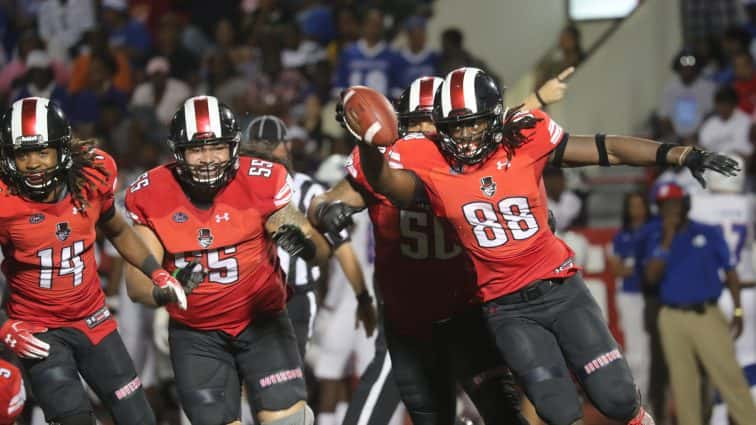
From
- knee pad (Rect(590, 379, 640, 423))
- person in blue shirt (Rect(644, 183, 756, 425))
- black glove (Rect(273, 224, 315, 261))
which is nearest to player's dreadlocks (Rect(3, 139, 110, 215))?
black glove (Rect(273, 224, 315, 261))

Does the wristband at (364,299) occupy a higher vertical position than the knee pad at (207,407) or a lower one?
higher

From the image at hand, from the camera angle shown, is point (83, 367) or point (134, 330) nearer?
point (83, 367)

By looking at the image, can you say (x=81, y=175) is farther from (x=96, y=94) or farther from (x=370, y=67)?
(x=96, y=94)

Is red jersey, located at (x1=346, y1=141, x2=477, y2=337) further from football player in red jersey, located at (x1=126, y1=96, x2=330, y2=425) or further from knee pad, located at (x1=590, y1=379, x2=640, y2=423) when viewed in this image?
knee pad, located at (x1=590, y1=379, x2=640, y2=423)

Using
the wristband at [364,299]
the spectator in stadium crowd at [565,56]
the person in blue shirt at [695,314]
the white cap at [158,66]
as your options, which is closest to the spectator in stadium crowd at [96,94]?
the white cap at [158,66]

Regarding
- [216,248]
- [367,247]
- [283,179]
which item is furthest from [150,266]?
[367,247]

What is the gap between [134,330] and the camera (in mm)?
10258

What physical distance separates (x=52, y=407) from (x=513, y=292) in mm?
2168

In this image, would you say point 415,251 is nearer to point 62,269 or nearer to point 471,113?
point 471,113

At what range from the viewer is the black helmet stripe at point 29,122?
6344mm

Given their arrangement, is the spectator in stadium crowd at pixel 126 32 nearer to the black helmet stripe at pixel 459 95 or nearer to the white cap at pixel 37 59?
the white cap at pixel 37 59

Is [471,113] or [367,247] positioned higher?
[471,113]

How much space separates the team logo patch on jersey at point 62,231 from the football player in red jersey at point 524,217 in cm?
158

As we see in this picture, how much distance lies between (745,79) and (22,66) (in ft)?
25.3
